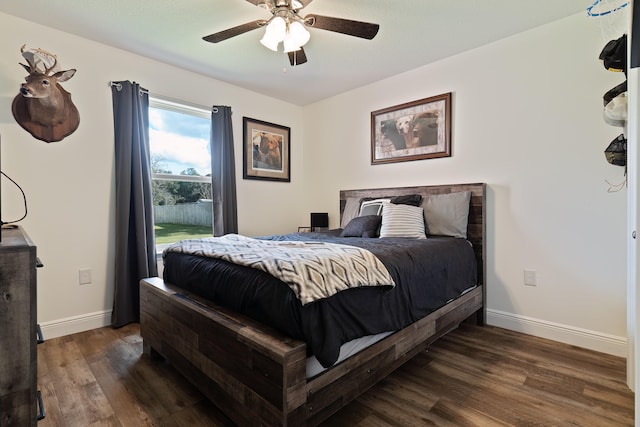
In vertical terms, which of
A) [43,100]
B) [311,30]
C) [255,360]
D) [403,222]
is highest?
[311,30]

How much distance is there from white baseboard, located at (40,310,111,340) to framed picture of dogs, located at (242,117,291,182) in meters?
1.99

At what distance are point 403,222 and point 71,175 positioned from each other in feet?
9.36

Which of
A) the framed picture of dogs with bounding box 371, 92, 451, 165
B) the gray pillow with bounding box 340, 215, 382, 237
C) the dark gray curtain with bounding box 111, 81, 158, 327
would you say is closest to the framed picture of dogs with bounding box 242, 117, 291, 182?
the dark gray curtain with bounding box 111, 81, 158, 327

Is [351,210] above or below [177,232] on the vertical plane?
above

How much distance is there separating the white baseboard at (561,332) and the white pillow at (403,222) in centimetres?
100

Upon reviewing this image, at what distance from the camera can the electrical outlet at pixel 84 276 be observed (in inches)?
103

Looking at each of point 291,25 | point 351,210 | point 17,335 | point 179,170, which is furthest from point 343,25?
point 179,170

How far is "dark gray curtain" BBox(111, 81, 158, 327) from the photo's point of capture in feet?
8.88

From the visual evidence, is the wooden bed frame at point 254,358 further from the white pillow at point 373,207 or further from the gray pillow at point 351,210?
the gray pillow at point 351,210

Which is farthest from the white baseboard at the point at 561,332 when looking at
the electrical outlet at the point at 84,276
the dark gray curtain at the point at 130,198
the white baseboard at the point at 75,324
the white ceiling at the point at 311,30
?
the electrical outlet at the point at 84,276

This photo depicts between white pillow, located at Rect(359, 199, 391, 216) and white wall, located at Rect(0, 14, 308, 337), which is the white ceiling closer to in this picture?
white wall, located at Rect(0, 14, 308, 337)

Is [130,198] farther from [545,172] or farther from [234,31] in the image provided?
[545,172]

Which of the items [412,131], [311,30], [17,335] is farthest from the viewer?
[412,131]

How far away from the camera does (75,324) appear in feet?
8.46
